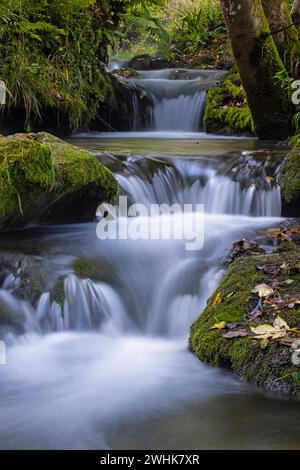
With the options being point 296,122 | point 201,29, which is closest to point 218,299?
point 296,122

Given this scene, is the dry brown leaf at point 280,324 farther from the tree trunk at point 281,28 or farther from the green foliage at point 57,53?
the tree trunk at point 281,28

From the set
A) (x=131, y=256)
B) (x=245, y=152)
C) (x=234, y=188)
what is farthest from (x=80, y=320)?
(x=245, y=152)

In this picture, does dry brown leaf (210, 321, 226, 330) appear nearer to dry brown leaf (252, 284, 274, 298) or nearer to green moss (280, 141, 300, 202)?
dry brown leaf (252, 284, 274, 298)

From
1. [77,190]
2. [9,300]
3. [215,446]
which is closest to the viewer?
[215,446]

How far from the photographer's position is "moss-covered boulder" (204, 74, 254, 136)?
10.1 meters

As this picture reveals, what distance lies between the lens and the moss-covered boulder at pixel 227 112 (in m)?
10.1

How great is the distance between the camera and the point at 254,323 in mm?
3227

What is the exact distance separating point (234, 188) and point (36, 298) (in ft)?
10.6

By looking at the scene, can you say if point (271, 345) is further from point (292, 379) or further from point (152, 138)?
point (152, 138)

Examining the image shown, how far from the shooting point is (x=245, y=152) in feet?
24.0

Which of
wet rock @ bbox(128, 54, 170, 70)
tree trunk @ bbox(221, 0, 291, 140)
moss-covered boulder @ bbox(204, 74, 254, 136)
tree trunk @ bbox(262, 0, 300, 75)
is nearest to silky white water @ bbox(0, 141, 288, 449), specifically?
tree trunk @ bbox(221, 0, 291, 140)

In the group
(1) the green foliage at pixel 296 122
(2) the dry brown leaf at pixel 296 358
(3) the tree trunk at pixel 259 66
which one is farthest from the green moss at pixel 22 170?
(1) the green foliage at pixel 296 122

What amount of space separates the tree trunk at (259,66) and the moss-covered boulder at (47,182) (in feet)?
9.72

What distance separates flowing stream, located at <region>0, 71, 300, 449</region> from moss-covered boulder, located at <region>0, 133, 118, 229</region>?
0.61 ft
